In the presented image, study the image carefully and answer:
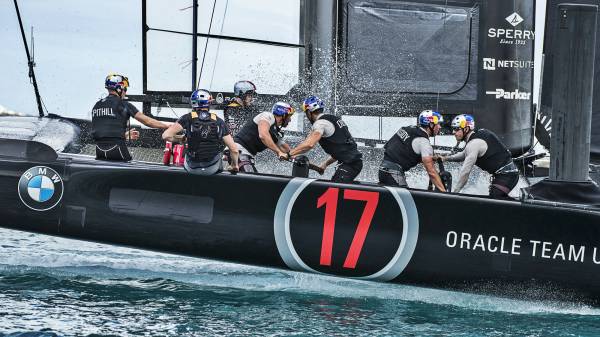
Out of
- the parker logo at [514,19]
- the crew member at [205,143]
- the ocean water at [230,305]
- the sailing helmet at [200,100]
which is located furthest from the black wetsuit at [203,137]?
the parker logo at [514,19]

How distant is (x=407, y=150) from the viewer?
7.96 metres

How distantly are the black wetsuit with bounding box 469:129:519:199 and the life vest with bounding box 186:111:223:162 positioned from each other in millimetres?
2032

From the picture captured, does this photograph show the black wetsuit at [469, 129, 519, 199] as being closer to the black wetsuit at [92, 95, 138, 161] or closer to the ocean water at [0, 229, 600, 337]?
the ocean water at [0, 229, 600, 337]

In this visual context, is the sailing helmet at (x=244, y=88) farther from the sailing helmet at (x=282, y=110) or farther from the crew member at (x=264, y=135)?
the sailing helmet at (x=282, y=110)

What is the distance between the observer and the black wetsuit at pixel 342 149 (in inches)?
320

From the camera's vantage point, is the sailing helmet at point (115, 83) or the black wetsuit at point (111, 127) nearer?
the black wetsuit at point (111, 127)

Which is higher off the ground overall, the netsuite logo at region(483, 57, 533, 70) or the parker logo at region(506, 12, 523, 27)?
the parker logo at region(506, 12, 523, 27)

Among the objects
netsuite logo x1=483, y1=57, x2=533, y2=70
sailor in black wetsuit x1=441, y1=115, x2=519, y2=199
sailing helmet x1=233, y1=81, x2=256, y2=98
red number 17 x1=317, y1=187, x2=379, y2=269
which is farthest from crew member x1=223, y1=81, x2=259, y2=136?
netsuite logo x1=483, y1=57, x2=533, y2=70

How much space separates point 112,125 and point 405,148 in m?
2.37

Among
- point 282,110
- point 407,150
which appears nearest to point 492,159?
point 407,150

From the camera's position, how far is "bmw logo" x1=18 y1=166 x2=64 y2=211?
25.1 ft

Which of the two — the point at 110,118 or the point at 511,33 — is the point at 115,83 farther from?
the point at 511,33

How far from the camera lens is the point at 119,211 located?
24.8 feet

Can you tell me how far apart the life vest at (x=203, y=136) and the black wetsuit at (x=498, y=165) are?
2.03m
